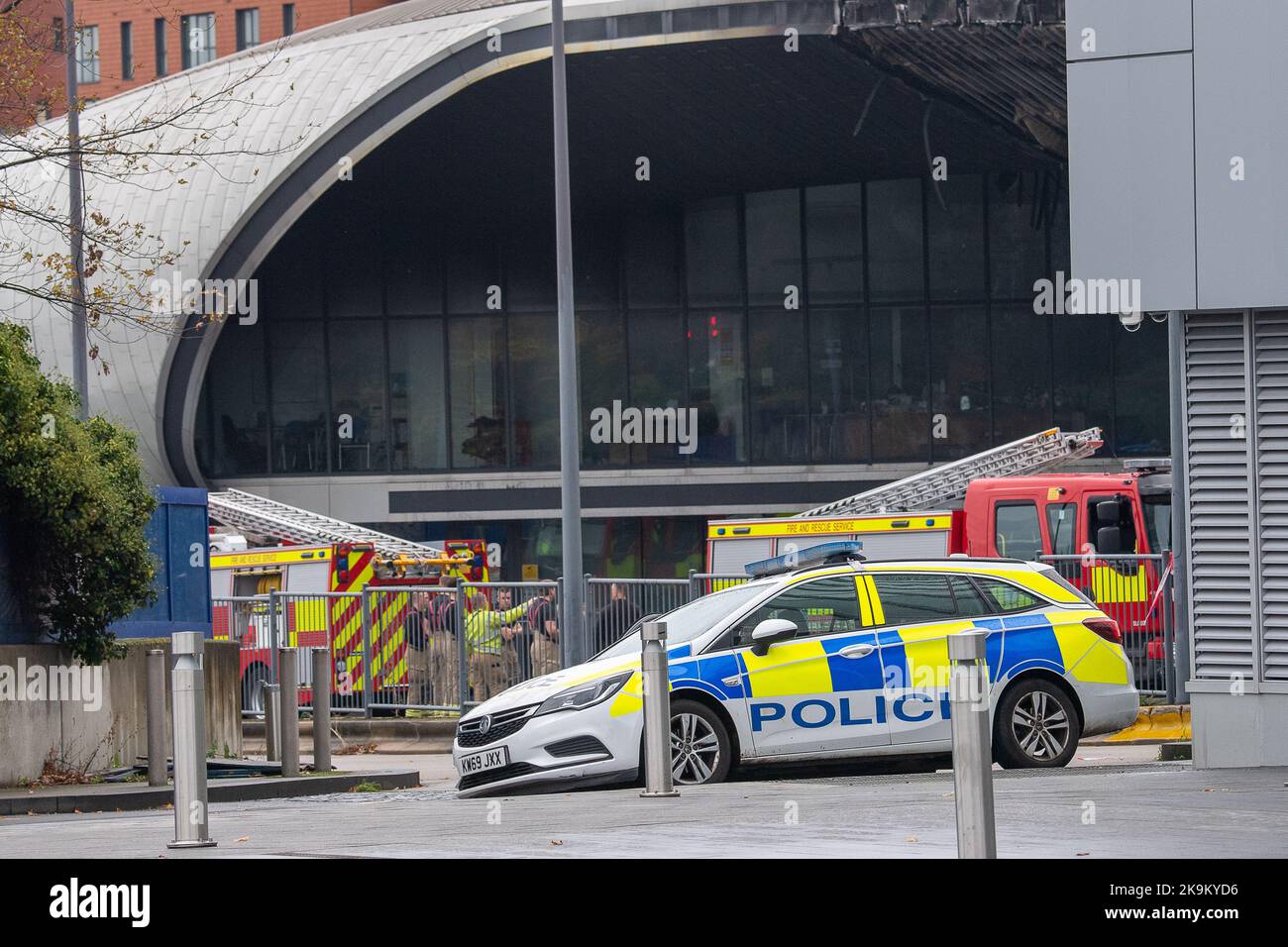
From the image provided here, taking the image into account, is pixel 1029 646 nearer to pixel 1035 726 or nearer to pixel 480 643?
pixel 1035 726

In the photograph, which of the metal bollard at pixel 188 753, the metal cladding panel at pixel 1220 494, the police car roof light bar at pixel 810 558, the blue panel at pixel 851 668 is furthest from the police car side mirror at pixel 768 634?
the metal bollard at pixel 188 753

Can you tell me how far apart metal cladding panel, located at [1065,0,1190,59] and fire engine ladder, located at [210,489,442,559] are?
17.9 m

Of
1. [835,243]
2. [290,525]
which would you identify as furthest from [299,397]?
[835,243]

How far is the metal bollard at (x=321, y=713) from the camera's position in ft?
54.3

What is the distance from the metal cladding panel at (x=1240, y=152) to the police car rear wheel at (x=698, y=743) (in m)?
4.35

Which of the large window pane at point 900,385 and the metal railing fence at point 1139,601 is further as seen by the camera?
the large window pane at point 900,385

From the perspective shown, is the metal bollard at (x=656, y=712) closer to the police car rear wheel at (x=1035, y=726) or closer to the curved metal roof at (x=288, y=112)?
the police car rear wheel at (x=1035, y=726)

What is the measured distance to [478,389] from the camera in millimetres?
43188

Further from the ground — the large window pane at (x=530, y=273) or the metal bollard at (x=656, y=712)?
the large window pane at (x=530, y=273)

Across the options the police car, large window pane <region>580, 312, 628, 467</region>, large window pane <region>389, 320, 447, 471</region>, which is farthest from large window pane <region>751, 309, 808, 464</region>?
the police car

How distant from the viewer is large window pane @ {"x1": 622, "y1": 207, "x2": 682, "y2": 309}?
4269cm

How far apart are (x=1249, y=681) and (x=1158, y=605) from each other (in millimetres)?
7421

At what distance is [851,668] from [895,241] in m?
30.1
